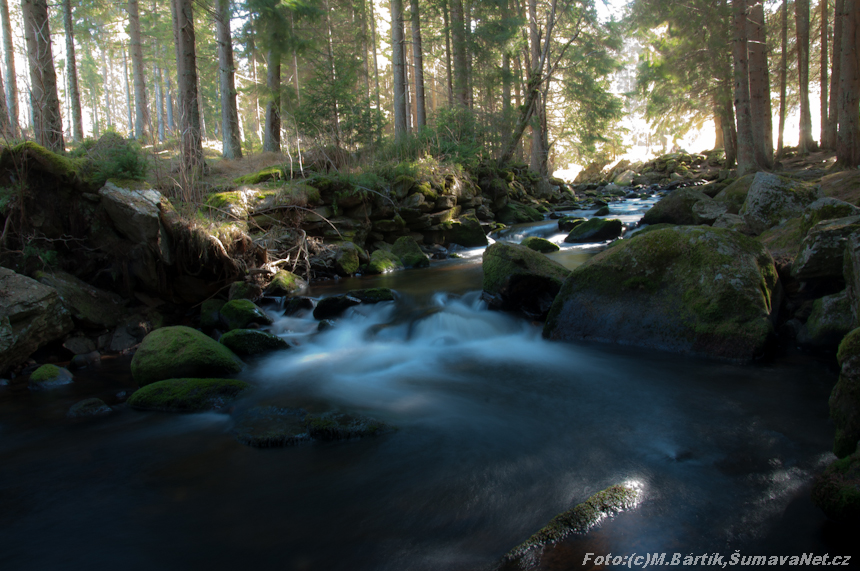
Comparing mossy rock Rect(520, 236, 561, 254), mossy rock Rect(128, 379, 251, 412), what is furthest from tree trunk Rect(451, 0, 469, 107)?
mossy rock Rect(128, 379, 251, 412)

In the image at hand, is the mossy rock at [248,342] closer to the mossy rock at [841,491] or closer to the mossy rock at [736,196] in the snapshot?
the mossy rock at [841,491]

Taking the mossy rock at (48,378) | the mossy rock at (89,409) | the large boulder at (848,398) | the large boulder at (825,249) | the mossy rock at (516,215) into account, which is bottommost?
the mossy rock at (89,409)

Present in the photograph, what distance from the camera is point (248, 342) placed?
6863mm

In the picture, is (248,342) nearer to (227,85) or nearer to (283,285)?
(283,285)

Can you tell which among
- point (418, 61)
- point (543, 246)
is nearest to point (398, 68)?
point (418, 61)

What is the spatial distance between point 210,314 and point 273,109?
32.1 feet

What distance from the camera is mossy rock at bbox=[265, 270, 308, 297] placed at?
369 inches

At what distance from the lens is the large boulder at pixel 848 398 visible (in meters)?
2.92

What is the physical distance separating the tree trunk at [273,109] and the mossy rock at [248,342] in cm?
988

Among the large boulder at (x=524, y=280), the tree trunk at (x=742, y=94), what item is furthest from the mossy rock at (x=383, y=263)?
the tree trunk at (x=742, y=94)

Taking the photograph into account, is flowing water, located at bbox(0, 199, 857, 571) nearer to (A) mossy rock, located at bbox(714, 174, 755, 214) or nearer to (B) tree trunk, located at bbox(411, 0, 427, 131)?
(A) mossy rock, located at bbox(714, 174, 755, 214)

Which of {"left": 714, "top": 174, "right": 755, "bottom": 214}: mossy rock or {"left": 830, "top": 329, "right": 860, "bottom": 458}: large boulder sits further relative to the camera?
{"left": 714, "top": 174, "right": 755, "bottom": 214}: mossy rock

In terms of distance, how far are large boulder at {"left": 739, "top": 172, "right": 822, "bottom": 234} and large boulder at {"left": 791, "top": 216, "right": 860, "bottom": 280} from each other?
2.76 metres

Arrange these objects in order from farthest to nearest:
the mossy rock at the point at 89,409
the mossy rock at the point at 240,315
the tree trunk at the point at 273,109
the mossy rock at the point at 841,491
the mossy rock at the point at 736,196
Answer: the tree trunk at the point at 273,109 → the mossy rock at the point at 736,196 → the mossy rock at the point at 240,315 → the mossy rock at the point at 89,409 → the mossy rock at the point at 841,491
